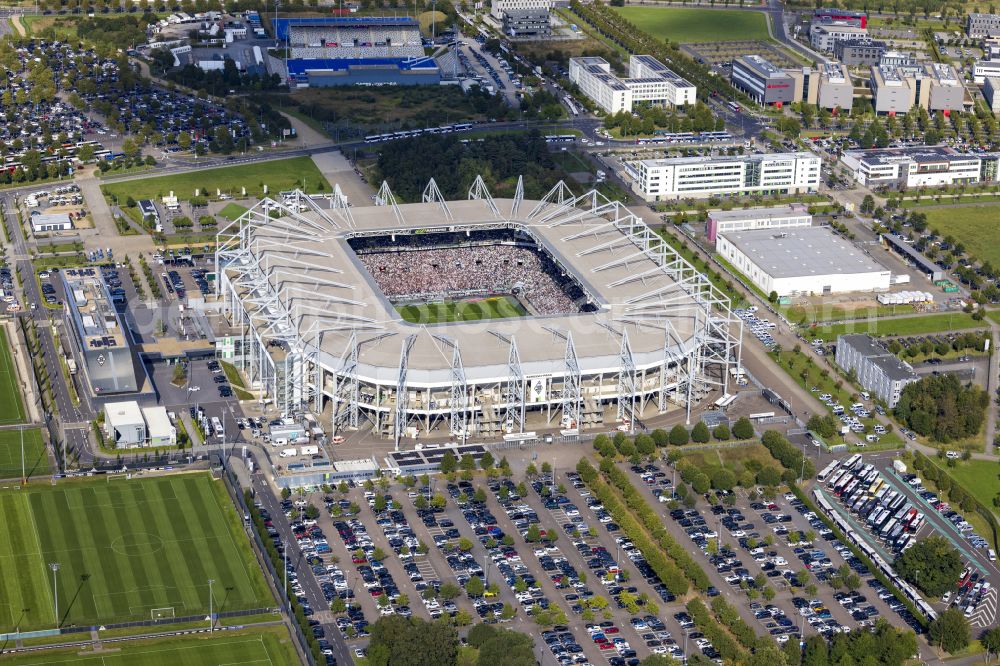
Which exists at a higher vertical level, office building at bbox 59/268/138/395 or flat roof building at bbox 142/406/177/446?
office building at bbox 59/268/138/395

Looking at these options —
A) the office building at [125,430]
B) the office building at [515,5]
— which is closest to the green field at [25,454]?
the office building at [125,430]

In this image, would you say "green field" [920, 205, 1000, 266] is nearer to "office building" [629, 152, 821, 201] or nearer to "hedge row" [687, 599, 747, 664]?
"office building" [629, 152, 821, 201]

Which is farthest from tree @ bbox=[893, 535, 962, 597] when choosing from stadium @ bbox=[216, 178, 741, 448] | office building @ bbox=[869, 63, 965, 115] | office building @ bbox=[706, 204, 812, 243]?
office building @ bbox=[869, 63, 965, 115]

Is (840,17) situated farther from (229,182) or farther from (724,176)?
(229,182)

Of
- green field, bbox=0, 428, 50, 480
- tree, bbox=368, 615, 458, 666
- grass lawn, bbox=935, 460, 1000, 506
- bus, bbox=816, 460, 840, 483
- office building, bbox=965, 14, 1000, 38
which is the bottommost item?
office building, bbox=965, 14, 1000, 38

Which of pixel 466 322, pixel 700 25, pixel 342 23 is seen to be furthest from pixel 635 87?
pixel 466 322

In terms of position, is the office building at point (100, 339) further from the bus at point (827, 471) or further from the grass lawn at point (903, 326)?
the grass lawn at point (903, 326)

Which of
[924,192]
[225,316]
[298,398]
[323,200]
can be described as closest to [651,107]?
[924,192]
